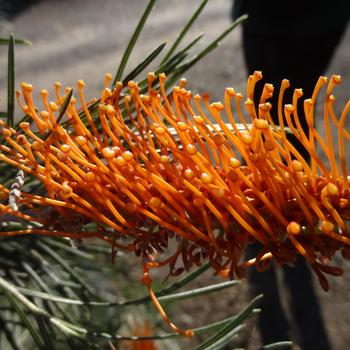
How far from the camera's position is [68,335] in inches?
14.1

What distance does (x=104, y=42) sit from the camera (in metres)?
2.37

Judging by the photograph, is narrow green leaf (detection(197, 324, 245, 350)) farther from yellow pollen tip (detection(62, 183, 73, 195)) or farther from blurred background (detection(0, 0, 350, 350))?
blurred background (detection(0, 0, 350, 350))

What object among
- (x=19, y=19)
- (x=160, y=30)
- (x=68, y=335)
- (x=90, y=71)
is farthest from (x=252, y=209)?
(x=19, y=19)

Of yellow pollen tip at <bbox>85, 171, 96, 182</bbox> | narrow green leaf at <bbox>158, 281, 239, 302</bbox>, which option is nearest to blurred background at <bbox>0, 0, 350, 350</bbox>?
narrow green leaf at <bbox>158, 281, 239, 302</bbox>

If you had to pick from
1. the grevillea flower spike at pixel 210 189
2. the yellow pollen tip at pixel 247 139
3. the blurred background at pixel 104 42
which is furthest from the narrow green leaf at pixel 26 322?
the blurred background at pixel 104 42

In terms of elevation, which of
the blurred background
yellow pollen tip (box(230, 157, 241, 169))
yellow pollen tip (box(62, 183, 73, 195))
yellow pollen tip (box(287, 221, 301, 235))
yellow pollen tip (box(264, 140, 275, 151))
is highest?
the blurred background

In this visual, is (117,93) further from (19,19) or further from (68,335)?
(19,19)

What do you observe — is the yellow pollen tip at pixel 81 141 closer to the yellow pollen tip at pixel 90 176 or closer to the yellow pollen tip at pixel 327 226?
the yellow pollen tip at pixel 90 176

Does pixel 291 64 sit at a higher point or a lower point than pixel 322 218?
higher

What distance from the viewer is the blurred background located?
2.00 meters

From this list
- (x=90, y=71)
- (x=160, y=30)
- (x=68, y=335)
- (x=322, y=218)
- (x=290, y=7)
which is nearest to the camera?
(x=322, y=218)

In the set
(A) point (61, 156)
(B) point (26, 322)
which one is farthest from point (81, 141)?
(B) point (26, 322)

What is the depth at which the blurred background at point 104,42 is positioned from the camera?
2.00 m

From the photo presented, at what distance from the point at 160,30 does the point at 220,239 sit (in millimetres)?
2199
